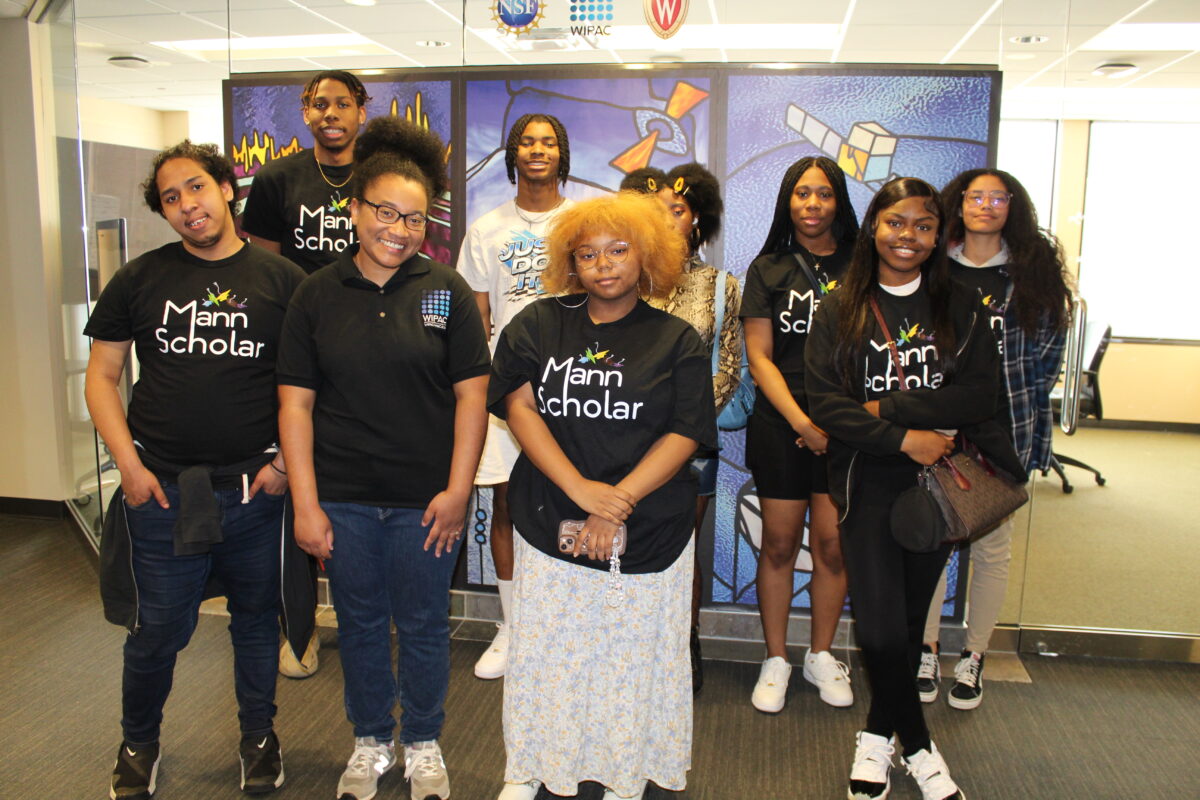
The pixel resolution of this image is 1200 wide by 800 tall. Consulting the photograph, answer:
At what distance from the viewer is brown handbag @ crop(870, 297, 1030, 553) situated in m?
1.88

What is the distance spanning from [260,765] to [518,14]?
2518 millimetres

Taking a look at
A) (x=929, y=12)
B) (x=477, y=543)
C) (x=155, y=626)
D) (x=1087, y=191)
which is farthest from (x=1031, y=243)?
(x=929, y=12)

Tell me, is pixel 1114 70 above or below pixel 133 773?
above

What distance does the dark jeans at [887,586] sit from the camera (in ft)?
6.45

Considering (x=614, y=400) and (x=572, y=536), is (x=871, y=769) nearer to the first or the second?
(x=572, y=536)

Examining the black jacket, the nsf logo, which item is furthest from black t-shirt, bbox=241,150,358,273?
the black jacket

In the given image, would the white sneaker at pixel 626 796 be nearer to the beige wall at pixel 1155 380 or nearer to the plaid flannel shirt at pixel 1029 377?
the plaid flannel shirt at pixel 1029 377

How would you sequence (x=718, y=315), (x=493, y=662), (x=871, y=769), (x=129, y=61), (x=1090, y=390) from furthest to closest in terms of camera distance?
(x=129, y=61) → (x=1090, y=390) → (x=493, y=662) → (x=718, y=315) → (x=871, y=769)

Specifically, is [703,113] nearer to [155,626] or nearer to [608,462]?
[608,462]

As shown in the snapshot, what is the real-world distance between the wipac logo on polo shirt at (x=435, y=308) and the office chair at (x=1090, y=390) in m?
2.24

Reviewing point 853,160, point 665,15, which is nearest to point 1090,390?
point 853,160

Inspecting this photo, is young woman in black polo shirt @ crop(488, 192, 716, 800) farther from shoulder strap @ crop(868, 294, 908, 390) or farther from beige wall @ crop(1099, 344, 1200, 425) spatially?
beige wall @ crop(1099, 344, 1200, 425)

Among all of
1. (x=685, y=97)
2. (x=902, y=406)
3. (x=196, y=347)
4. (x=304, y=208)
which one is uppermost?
(x=685, y=97)

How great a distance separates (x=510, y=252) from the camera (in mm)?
2590
